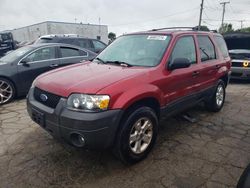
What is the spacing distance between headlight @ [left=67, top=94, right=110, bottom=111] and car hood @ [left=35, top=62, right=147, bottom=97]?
0.23 ft

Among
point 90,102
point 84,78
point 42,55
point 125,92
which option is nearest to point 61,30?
point 42,55

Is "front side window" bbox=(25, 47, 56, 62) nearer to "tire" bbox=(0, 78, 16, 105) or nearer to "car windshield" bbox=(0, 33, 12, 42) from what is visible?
"tire" bbox=(0, 78, 16, 105)

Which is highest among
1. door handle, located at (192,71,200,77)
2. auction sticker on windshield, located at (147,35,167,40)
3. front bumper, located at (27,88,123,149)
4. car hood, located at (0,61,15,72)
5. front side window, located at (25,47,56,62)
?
auction sticker on windshield, located at (147,35,167,40)

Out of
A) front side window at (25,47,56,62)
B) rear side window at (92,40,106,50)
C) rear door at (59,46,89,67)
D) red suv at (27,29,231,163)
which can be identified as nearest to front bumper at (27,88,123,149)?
red suv at (27,29,231,163)

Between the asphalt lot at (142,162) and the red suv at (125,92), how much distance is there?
1.03 ft

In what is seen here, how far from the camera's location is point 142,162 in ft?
11.2

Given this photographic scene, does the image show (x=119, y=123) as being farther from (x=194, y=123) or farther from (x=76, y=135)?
(x=194, y=123)

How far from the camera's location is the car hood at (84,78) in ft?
9.64

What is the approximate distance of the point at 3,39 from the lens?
15234mm

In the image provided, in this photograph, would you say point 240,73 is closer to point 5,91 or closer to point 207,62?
point 207,62

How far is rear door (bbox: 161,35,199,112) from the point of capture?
147 inches

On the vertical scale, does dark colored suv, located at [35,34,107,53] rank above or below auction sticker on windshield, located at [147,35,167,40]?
below

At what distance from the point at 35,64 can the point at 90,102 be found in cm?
434

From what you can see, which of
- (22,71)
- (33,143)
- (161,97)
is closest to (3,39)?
(22,71)
